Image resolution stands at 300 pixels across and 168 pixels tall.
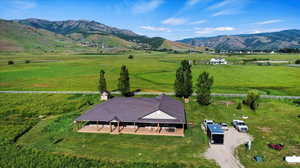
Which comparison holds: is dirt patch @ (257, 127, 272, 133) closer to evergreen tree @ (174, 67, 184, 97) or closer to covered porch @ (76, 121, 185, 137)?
covered porch @ (76, 121, 185, 137)

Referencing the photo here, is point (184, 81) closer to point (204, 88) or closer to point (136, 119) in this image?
point (204, 88)

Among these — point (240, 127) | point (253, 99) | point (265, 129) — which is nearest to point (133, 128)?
point (240, 127)

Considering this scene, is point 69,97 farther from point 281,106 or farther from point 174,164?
point 281,106

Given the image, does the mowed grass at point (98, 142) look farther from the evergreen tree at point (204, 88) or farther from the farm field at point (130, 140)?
the evergreen tree at point (204, 88)

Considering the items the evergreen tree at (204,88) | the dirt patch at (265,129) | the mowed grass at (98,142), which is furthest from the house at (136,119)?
the dirt patch at (265,129)

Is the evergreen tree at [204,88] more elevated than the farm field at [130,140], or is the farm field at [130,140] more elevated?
the evergreen tree at [204,88]
